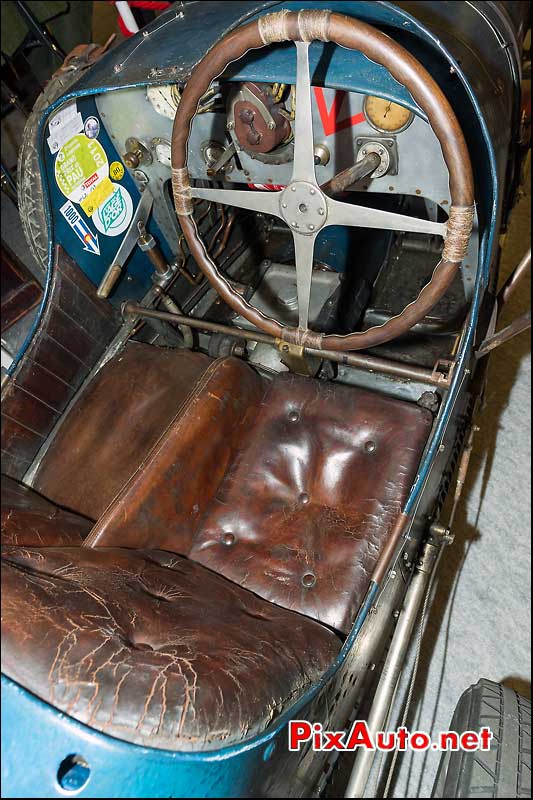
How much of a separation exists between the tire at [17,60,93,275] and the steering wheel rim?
2.61 ft

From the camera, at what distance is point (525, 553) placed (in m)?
2.25

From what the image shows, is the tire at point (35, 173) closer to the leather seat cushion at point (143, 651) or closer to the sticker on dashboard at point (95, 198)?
the sticker on dashboard at point (95, 198)

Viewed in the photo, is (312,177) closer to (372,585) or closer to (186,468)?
(186,468)

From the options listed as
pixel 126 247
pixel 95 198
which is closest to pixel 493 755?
pixel 126 247

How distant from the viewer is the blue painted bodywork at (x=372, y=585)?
875 millimetres

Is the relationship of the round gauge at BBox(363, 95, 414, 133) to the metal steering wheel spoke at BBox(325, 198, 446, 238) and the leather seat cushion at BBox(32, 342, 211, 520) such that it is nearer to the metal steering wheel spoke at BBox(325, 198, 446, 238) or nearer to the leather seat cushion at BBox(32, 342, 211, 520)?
the metal steering wheel spoke at BBox(325, 198, 446, 238)

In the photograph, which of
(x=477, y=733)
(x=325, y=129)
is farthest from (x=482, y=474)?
(x=325, y=129)

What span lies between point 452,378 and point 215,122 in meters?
1.06

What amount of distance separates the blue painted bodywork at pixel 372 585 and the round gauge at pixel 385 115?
0.41 ft

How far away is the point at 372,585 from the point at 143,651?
0.56m

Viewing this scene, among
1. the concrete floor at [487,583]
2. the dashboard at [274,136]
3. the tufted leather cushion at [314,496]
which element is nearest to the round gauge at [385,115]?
the dashboard at [274,136]

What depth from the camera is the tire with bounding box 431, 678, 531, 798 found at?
132 cm

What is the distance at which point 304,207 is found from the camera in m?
1.38

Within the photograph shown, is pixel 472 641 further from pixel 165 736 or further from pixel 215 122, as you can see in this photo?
pixel 215 122
